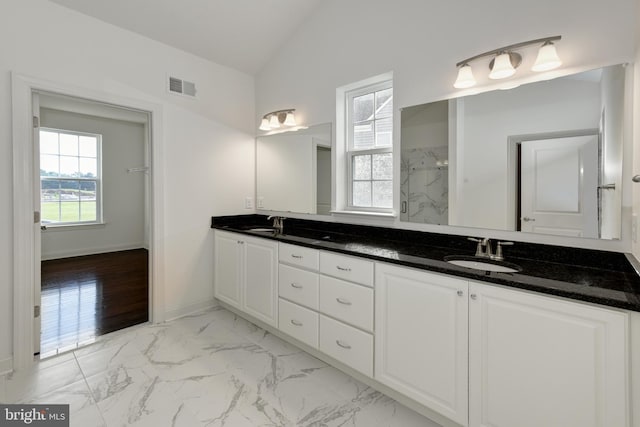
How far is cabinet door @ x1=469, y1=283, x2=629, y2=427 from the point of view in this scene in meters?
1.16

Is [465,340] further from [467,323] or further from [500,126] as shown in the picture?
[500,126]

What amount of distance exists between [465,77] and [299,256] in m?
1.68

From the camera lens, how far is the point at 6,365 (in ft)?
7.10

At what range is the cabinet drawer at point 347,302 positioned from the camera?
194 centimetres

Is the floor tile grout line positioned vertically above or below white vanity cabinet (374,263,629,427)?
below

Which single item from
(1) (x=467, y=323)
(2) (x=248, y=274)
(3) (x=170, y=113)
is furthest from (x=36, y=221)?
(1) (x=467, y=323)

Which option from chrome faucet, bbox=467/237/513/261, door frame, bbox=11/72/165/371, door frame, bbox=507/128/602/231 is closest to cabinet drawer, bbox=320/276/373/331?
chrome faucet, bbox=467/237/513/261

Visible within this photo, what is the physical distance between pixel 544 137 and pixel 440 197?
0.69 m

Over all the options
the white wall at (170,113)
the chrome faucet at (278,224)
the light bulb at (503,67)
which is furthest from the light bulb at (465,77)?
the white wall at (170,113)

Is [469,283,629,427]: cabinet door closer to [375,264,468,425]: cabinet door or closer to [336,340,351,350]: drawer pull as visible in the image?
[375,264,468,425]: cabinet door

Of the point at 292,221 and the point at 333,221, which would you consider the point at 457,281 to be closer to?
the point at 333,221

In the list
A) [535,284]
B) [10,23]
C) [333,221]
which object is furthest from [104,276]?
[535,284]

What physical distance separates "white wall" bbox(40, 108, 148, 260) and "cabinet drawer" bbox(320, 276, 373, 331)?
18.6 ft

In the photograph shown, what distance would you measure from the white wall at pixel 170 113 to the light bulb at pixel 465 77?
2.45 meters
